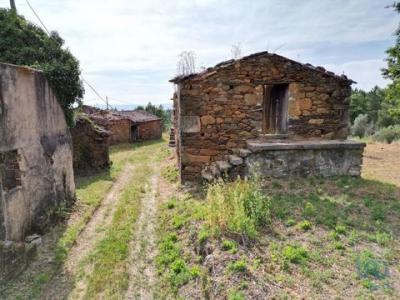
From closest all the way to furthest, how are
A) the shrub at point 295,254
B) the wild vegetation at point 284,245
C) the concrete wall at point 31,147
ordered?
1. the wild vegetation at point 284,245
2. the shrub at point 295,254
3. the concrete wall at point 31,147

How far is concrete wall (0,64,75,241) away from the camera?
17.8ft

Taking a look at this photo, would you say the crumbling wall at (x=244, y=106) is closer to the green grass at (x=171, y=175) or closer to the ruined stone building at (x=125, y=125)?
the green grass at (x=171, y=175)

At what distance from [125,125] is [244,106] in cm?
1798

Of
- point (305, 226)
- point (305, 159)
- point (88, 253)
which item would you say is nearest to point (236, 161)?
point (305, 159)

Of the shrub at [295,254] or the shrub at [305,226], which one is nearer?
the shrub at [295,254]

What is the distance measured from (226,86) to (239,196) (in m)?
3.80

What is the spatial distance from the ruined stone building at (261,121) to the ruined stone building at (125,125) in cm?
1549

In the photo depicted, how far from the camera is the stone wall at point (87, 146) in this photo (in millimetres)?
12979

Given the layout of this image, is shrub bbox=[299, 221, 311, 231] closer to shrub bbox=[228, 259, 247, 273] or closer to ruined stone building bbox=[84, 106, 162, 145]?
shrub bbox=[228, 259, 247, 273]

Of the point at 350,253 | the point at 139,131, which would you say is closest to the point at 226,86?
the point at 350,253

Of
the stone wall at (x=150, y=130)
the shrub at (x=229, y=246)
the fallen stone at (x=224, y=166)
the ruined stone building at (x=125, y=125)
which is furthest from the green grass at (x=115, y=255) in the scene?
the stone wall at (x=150, y=130)

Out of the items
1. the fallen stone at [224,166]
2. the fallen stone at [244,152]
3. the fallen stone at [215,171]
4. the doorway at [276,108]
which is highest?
the doorway at [276,108]

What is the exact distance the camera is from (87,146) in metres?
13.2

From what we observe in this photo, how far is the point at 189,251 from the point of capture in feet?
17.1
